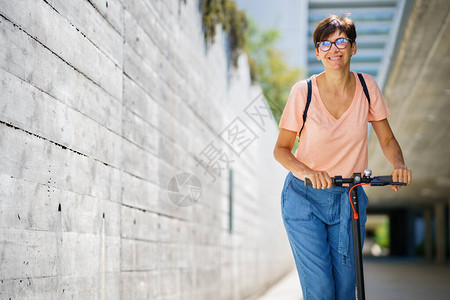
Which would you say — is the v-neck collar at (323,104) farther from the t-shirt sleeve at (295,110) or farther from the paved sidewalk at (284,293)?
the paved sidewalk at (284,293)

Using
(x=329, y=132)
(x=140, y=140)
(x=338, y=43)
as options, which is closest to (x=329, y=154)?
(x=329, y=132)

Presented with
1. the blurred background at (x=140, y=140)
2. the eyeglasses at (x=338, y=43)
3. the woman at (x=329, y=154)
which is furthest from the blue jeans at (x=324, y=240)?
the blurred background at (x=140, y=140)

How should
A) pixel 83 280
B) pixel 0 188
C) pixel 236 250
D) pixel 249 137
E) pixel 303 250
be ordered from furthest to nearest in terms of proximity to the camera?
1. pixel 249 137
2. pixel 236 250
3. pixel 83 280
4. pixel 303 250
5. pixel 0 188

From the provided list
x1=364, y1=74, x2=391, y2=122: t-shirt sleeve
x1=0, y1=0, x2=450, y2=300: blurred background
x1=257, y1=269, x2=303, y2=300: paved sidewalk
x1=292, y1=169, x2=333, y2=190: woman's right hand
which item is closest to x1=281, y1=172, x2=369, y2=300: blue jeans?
x1=292, y1=169, x2=333, y2=190: woman's right hand

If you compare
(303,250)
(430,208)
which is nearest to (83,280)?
(303,250)

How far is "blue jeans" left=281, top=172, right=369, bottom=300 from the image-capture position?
2.40 meters

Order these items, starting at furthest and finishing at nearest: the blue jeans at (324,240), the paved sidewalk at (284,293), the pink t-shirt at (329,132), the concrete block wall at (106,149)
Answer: the paved sidewalk at (284,293) < the pink t-shirt at (329,132) < the blue jeans at (324,240) < the concrete block wall at (106,149)

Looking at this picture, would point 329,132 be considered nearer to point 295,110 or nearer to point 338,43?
point 295,110

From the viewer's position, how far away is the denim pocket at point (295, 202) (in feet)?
8.02

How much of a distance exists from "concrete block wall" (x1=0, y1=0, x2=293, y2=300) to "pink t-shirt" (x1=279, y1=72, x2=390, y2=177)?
38.0 inches

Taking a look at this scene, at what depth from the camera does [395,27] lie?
7.18 m

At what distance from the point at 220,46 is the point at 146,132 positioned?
10.7 ft

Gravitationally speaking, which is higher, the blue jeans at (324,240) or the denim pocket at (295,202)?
the denim pocket at (295,202)

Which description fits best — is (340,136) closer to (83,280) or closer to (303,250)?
(303,250)
